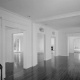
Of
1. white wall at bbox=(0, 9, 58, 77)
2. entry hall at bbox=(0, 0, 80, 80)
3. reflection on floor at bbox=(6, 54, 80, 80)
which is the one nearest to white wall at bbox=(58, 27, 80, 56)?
entry hall at bbox=(0, 0, 80, 80)

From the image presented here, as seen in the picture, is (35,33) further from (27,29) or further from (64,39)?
(64,39)

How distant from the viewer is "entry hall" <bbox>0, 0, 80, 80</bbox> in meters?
3.77

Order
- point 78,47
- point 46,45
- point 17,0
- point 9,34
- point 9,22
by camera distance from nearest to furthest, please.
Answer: point 17,0 < point 9,22 < point 9,34 < point 46,45 < point 78,47

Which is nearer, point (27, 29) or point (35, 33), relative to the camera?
point (27, 29)

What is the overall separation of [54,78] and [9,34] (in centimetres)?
537

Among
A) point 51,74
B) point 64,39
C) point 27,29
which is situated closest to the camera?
point 51,74

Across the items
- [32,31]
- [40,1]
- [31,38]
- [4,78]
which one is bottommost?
[4,78]

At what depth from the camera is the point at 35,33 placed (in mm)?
6367

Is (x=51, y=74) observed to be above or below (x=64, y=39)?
below

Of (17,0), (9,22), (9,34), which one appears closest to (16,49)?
(9,34)

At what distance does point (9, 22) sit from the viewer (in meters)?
4.34

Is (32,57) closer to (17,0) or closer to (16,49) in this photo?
(17,0)

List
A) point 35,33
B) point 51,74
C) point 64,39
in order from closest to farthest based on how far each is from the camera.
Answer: point 51,74
point 35,33
point 64,39

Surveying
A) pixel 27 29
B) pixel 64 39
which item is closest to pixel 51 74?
pixel 27 29
